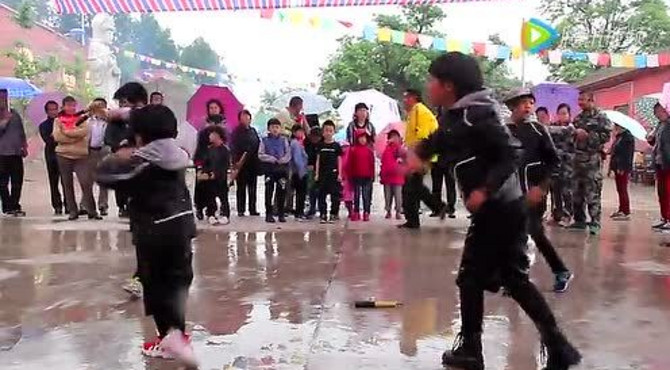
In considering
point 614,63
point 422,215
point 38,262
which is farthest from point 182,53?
point 38,262

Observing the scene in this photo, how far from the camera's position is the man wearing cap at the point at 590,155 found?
10.3m

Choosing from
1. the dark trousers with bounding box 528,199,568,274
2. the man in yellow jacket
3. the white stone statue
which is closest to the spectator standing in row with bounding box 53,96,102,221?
the man in yellow jacket

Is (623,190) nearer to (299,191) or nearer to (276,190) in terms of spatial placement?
(299,191)

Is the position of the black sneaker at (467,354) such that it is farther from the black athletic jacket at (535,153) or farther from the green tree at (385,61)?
the green tree at (385,61)

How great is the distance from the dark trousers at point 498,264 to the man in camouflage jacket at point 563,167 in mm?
6239

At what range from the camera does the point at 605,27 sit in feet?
144

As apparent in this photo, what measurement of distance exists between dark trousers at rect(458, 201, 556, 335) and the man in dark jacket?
8445 mm

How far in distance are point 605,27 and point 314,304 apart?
41.1m

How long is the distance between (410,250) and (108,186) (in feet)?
15.6

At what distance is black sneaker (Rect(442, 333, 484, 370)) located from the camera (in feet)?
14.5

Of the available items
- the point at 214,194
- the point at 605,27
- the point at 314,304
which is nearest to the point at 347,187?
the point at 214,194

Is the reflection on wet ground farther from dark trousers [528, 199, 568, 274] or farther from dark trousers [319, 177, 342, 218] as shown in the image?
dark trousers [319, 177, 342, 218]

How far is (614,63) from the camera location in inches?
790

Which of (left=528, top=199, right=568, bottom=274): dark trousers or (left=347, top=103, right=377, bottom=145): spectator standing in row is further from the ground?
(left=347, top=103, right=377, bottom=145): spectator standing in row
